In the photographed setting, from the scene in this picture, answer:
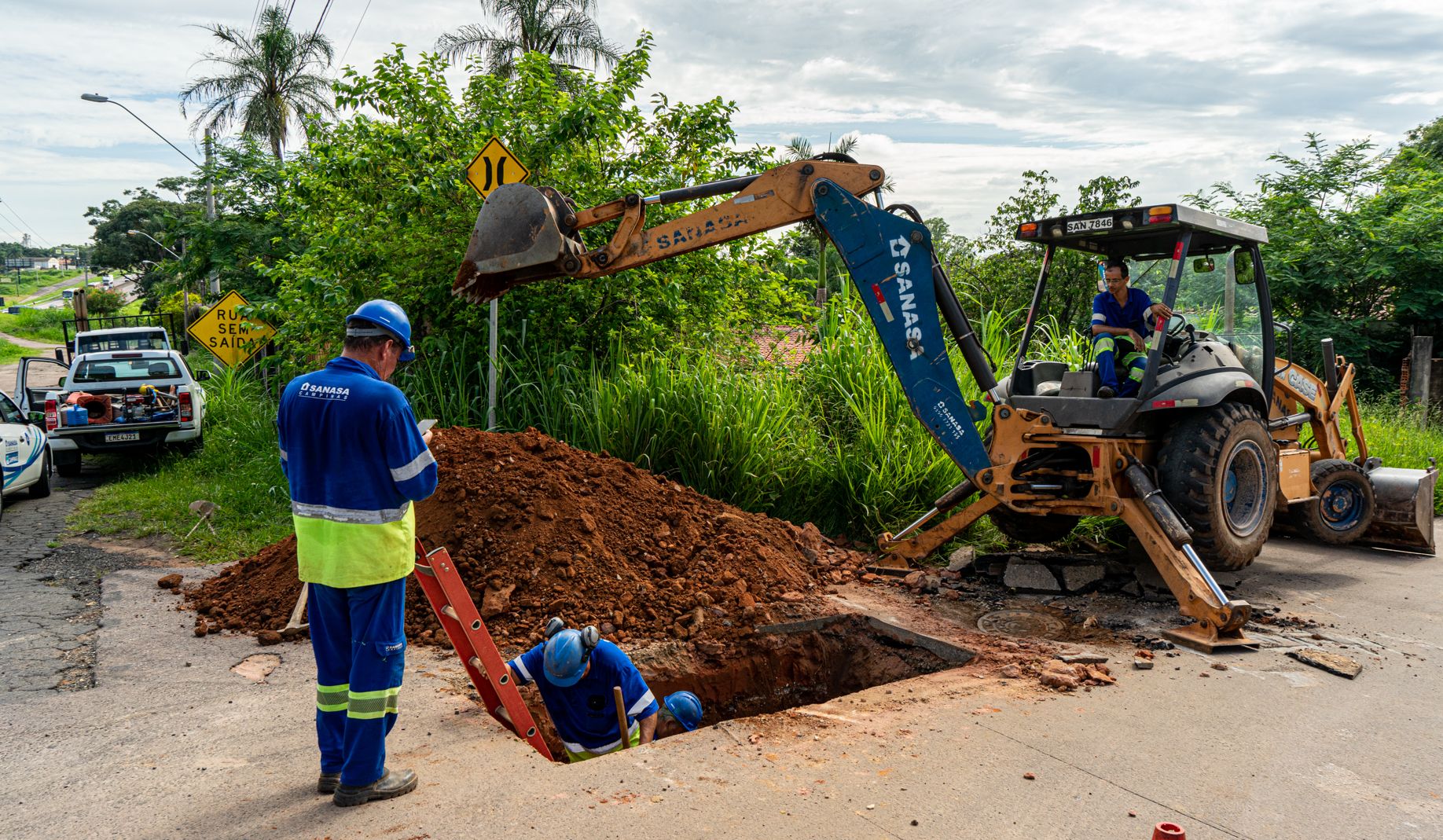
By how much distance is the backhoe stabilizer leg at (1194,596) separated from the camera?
6.05 metres

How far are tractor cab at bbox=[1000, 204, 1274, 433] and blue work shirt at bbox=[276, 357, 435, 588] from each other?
4799 mm

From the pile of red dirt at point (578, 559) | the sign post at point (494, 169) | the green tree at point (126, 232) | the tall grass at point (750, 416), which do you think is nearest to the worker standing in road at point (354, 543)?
the pile of red dirt at point (578, 559)

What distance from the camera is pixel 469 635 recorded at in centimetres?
454

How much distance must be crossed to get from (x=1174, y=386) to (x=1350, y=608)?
2206 mm

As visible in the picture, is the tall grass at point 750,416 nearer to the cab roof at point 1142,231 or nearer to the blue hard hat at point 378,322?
the cab roof at point 1142,231

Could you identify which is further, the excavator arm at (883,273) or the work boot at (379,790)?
the excavator arm at (883,273)

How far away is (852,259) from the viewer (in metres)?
7.07

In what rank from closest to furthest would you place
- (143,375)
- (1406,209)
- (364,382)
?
(364,382) → (143,375) → (1406,209)

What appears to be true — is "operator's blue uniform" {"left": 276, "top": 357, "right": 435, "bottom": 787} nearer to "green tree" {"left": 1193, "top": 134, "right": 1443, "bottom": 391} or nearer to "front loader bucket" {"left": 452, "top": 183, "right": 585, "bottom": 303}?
"front loader bucket" {"left": 452, "top": 183, "right": 585, "bottom": 303}

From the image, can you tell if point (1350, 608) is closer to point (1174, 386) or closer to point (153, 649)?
point (1174, 386)

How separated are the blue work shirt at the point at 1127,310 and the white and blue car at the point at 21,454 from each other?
1185 centimetres

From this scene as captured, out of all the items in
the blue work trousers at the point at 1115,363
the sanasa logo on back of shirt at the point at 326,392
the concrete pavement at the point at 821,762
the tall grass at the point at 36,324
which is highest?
the tall grass at the point at 36,324

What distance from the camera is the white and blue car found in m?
11.6

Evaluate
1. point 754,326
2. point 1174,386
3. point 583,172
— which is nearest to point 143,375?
point 583,172
